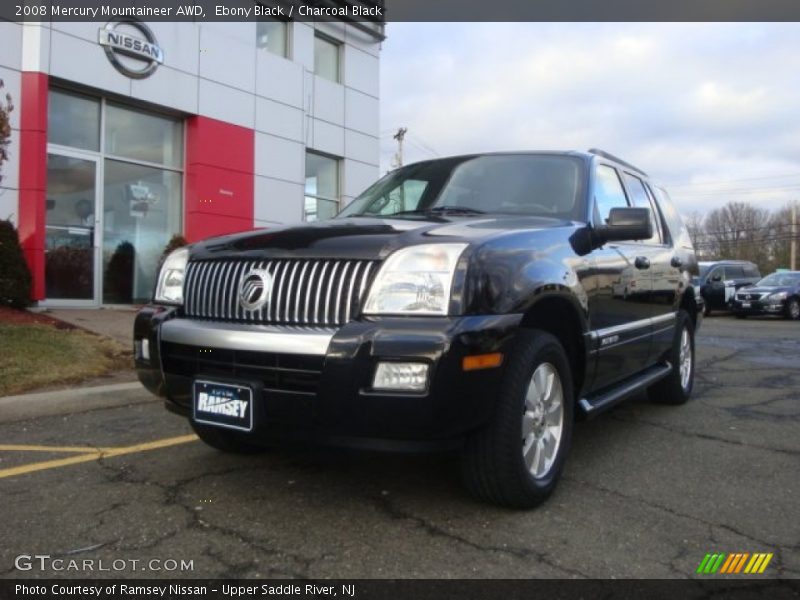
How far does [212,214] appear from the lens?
12.5 m

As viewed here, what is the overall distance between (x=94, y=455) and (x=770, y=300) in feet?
62.0

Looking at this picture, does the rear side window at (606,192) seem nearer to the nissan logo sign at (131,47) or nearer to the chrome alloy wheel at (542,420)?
the chrome alloy wheel at (542,420)

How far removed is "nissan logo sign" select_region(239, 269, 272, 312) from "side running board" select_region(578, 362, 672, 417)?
1.66 m

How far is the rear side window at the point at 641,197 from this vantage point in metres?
4.88

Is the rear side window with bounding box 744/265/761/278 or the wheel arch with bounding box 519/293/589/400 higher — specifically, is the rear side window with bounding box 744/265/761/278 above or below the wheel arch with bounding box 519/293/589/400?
above

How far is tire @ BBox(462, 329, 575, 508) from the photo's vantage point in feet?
9.07

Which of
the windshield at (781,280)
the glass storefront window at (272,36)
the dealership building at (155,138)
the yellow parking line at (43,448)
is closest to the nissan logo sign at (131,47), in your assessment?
the dealership building at (155,138)

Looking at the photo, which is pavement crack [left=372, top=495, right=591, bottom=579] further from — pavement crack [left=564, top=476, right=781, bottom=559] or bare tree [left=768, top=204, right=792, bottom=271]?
bare tree [left=768, top=204, right=792, bottom=271]

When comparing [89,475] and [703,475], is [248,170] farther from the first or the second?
[703,475]

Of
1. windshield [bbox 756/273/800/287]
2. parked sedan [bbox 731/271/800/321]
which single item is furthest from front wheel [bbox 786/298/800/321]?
windshield [bbox 756/273/800/287]

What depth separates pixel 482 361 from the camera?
8.54 ft

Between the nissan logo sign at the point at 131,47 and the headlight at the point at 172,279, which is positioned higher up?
the nissan logo sign at the point at 131,47

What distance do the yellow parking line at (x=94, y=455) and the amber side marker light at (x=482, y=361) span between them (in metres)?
2.35
